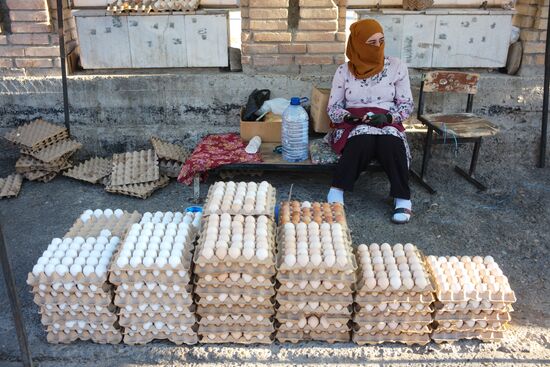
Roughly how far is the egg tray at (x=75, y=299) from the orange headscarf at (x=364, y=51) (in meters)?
2.86

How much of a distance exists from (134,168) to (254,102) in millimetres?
1343

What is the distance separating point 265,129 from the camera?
5137mm

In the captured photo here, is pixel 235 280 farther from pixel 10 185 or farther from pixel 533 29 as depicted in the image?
pixel 533 29

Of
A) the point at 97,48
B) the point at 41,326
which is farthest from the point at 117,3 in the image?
the point at 41,326

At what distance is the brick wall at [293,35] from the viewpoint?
16.8ft

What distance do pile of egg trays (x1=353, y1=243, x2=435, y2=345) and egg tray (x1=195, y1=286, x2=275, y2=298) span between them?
20.2 inches

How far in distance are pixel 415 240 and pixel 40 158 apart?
11.9ft

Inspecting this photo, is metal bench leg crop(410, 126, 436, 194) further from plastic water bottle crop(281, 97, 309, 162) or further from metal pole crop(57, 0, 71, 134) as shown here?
metal pole crop(57, 0, 71, 134)

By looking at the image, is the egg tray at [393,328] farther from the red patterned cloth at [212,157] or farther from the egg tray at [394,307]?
the red patterned cloth at [212,157]

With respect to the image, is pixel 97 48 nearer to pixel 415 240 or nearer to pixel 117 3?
pixel 117 3

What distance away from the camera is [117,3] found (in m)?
5.28

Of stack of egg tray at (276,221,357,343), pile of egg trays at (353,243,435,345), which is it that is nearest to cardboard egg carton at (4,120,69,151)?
stack of egg tray at (276,221,357,343)

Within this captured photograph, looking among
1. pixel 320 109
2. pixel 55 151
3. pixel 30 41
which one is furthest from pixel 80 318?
pixel 30 41

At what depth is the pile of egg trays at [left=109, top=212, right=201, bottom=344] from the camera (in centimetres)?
288
